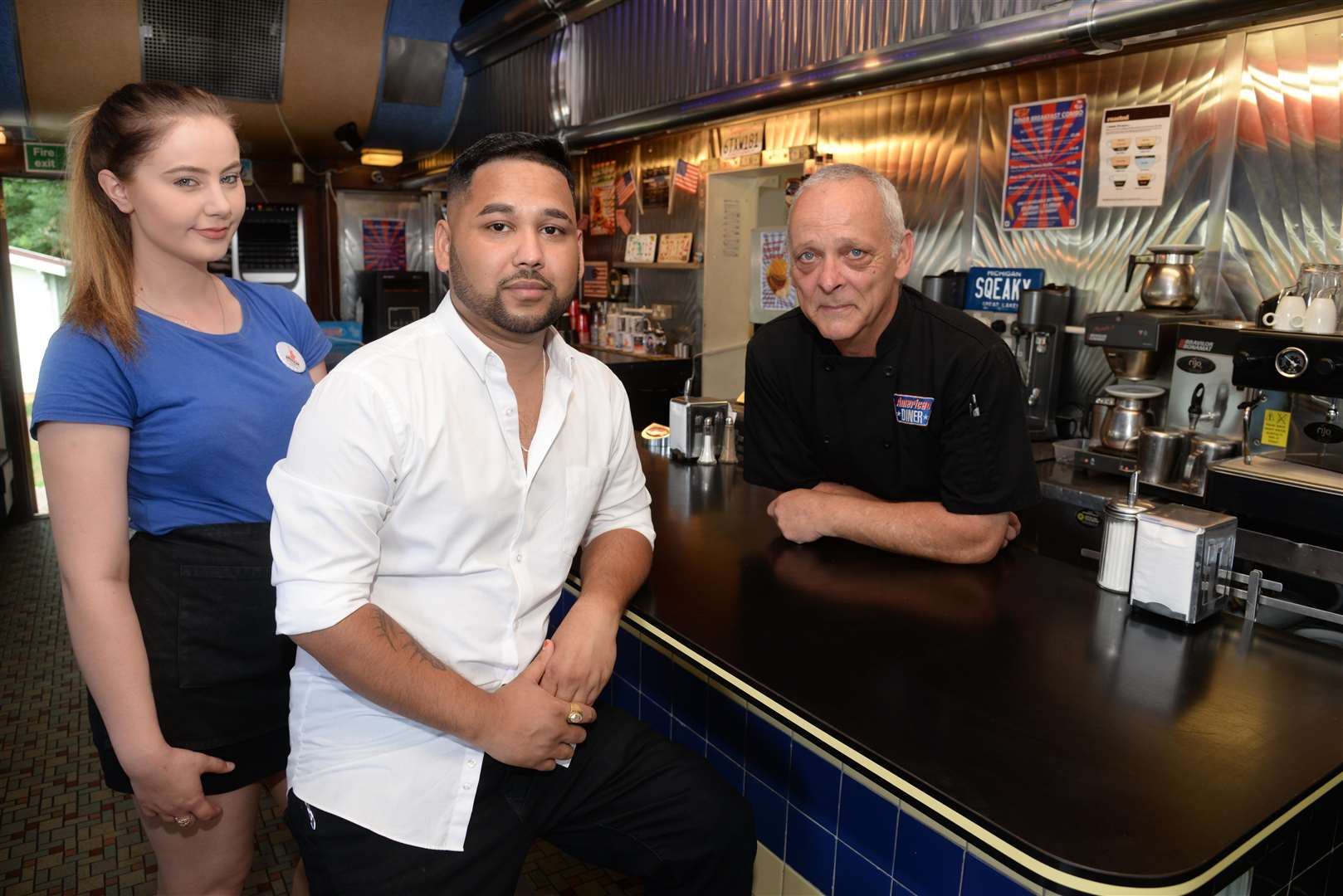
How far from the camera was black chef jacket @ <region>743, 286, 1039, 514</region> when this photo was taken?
1.85m

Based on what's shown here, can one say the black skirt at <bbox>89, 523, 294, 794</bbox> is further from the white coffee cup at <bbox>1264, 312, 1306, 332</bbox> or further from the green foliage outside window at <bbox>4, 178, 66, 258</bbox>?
the green foliage outside window at <bbox>4, 178, 66, 258</bbox>

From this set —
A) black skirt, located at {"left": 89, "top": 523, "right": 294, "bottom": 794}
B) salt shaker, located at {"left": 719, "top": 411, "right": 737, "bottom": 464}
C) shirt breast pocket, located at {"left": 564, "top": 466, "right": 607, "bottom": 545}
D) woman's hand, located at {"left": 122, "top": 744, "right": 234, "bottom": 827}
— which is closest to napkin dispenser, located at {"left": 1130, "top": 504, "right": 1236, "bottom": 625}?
shirt breast pocket, located at {"left": 564, "top": 466, "right": 607, "bottom": 545}

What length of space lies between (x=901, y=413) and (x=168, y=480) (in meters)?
1.40

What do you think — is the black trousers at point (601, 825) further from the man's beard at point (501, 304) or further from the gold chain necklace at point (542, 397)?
the man's beard at point (501, 304)

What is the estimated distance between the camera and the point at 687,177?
506cm

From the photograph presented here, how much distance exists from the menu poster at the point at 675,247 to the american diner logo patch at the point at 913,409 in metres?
3.37

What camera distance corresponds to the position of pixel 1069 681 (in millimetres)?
1284

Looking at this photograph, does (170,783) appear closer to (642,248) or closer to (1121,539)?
(1121,539)

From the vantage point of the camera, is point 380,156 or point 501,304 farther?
point 380,156

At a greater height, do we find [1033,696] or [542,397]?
[542,397]

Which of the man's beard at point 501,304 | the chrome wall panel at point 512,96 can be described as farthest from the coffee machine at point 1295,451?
the chrome wall panel at point 512,96

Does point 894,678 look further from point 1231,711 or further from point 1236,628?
point 1236,628

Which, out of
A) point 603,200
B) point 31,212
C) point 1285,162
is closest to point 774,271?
point 603,200

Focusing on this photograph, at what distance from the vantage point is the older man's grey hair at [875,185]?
76.3 inches
